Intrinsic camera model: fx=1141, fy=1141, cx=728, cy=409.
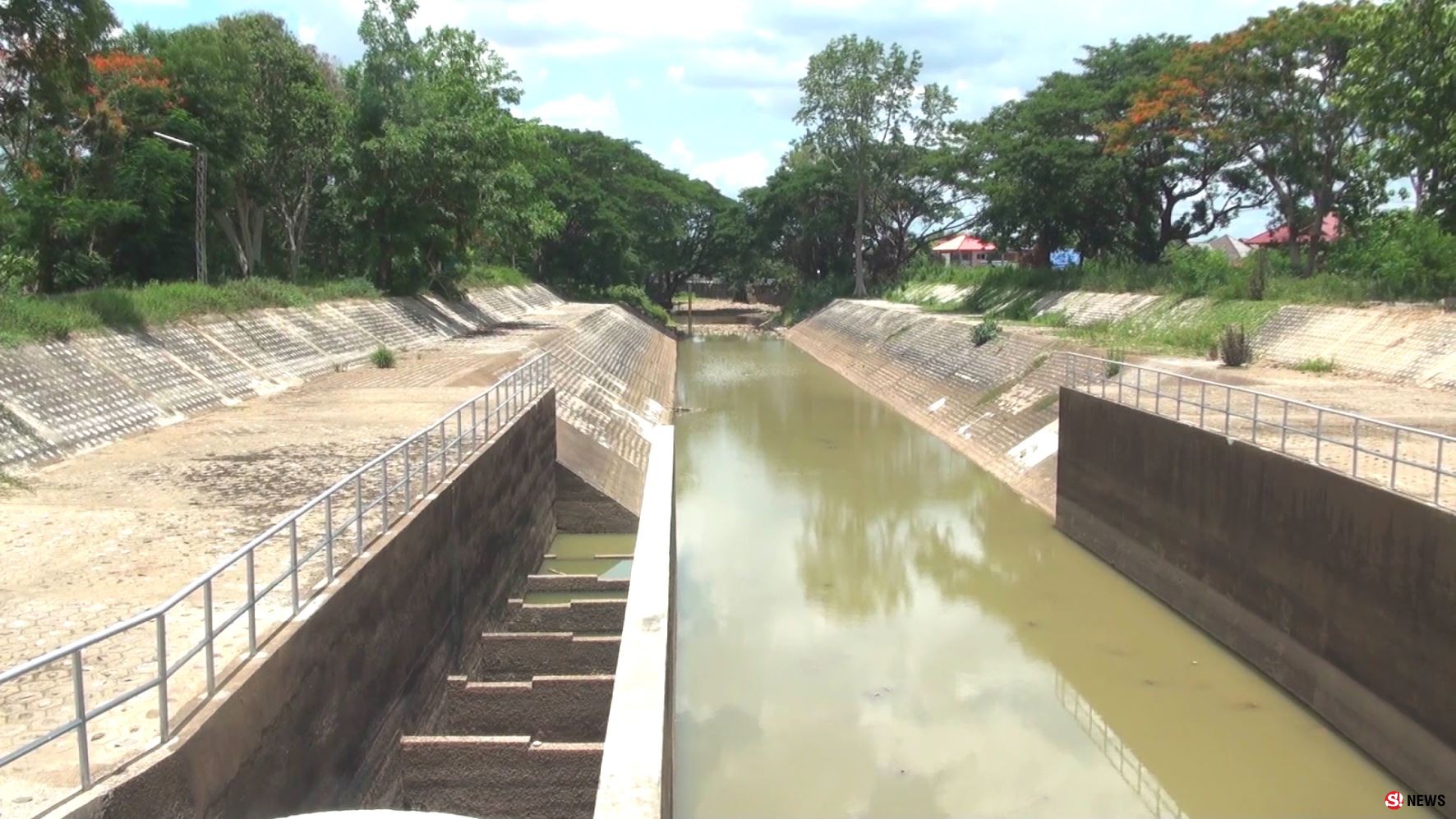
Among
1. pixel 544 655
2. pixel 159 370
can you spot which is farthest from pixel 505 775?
pixel 159 370

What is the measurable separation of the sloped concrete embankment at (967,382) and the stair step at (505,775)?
11736 millimetres

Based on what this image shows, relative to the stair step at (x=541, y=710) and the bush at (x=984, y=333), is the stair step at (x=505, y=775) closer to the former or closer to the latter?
the stair step at (x=541, y=710)

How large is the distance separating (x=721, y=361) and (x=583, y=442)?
92.5ft

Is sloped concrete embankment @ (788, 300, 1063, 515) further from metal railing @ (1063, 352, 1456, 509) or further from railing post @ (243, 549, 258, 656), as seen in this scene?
railing post @ (243, 549, 258, 656)

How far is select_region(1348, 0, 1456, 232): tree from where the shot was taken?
20.5m

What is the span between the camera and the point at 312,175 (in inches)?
1258

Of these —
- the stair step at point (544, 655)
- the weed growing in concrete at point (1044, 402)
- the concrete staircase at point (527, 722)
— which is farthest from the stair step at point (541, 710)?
the weed growing in concrete at point (1044, 402)

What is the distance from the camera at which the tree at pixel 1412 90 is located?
20.5m

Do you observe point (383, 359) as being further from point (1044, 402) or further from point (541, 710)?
point (541, 710)

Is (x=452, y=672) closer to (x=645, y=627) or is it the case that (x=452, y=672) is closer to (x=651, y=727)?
(x=645, y=627)

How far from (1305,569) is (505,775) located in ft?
24.6

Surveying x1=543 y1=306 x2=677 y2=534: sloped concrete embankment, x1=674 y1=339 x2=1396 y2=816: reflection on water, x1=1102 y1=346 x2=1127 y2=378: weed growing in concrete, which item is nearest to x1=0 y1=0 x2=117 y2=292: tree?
x1=543 y1=306 x2=677 y2=534: sloped concrete embankment

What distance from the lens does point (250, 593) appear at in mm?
6117

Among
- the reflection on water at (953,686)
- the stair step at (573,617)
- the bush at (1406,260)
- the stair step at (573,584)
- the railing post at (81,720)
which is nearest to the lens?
the railing post at (81,720)
